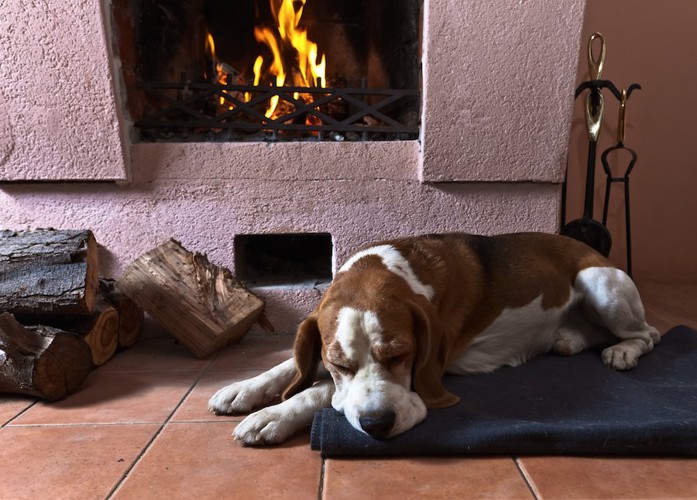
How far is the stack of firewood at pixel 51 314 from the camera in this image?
1.99 metres

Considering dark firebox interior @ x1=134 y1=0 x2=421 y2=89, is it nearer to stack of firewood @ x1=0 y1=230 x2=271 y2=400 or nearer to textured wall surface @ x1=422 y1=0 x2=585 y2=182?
textured wall surface @ x1=422 y1=0 x2=585 y2=182

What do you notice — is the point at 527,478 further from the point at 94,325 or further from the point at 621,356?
the point at 94,325

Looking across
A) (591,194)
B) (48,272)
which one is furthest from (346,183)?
(591,194)

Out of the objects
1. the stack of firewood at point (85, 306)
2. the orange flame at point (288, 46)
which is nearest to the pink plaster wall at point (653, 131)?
the orange flame at point (288, 46)

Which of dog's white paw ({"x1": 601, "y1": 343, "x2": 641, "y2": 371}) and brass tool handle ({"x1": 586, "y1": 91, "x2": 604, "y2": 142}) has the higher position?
brass tool handle ({"x1": 586, "y1": 91, "x2": 604, "y2": 142})

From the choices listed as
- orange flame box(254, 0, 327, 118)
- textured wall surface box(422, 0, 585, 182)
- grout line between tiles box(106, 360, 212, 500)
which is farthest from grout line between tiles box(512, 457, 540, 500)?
orange flame box(254, 0, 327, 118)

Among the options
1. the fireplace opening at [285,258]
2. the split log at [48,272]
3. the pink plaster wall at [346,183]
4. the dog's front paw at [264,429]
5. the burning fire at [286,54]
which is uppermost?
the burning fire at [286,54]

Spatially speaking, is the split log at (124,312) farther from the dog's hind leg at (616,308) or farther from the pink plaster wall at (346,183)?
the dog's hind leg at (616,308)

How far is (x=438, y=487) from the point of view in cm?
140

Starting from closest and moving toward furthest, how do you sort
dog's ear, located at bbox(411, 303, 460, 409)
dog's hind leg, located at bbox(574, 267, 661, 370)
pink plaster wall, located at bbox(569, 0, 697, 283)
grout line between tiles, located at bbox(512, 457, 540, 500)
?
1. grout line between tiles, located at bbox(512, 457, 540, 500)
2. dog's ear, located at bbox(411, 303, 460, 409)
3. dog's hind leg, located at bbox(574, 267, 661, 370)
4. pink plaster wall, located at bbox(569, 0, 697, 283)

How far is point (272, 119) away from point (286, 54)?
742 millimetres

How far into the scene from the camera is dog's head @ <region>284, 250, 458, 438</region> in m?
1.56

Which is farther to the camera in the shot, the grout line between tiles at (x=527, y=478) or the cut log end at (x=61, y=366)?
the cut log end at (x=61, y=366)

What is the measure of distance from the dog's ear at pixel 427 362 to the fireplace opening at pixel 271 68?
4.92ft
